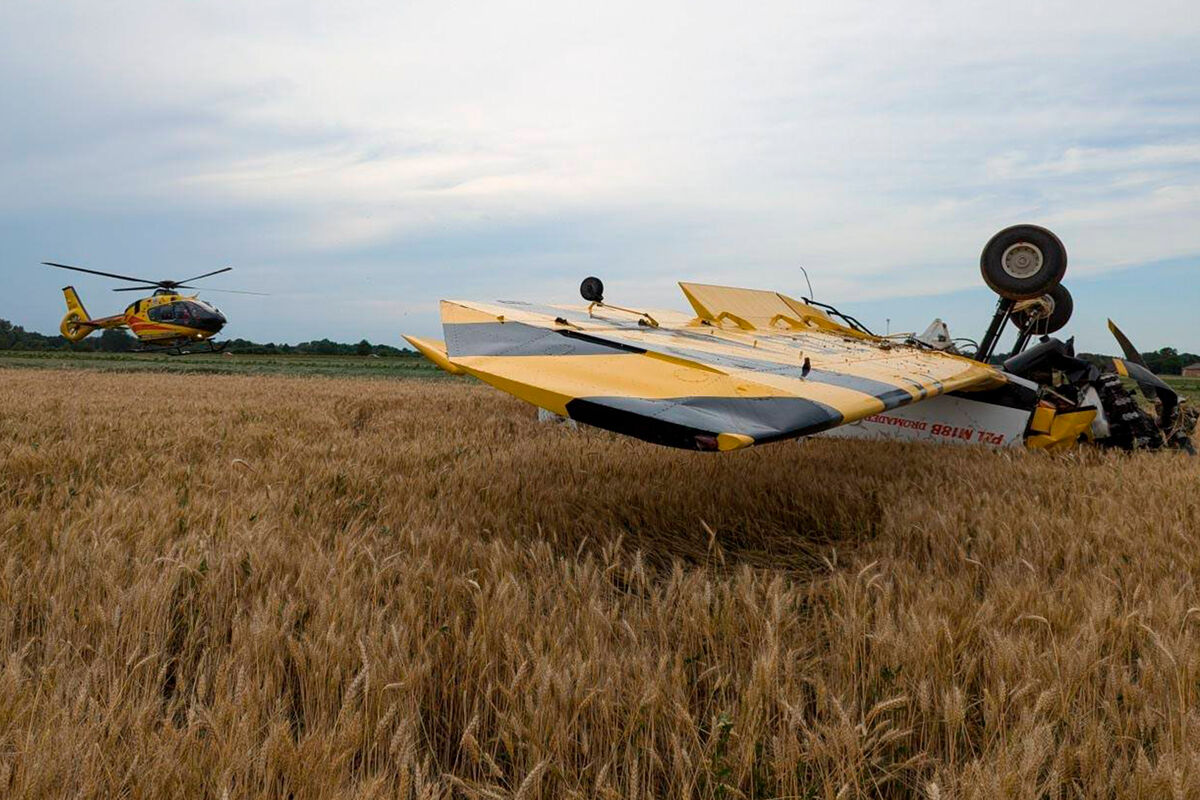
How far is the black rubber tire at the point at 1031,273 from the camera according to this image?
24.2 feet

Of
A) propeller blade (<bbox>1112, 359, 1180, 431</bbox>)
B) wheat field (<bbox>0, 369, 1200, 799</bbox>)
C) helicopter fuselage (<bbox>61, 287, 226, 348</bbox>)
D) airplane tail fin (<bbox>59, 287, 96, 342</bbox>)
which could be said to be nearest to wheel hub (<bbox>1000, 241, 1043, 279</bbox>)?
propeller blade (<bbox>1112, 359, 1180, 431</bbox>)

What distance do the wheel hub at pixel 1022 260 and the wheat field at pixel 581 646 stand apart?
13.4 ft

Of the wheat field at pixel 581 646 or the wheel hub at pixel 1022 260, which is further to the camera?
the wheel hub at pixel 1022 260

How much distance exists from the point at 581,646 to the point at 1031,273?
7.88 metres

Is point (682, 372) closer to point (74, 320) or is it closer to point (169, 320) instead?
point (169, 320)

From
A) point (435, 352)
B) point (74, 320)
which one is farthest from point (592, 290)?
point (74, 320)

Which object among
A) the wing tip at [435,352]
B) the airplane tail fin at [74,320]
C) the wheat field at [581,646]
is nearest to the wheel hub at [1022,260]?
the wheat field at [581,646]

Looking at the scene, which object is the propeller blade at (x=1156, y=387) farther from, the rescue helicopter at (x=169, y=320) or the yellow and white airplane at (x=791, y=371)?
the rescue helicopter at (x=169, y=320)

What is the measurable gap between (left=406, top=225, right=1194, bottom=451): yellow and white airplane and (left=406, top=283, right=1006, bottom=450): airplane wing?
0.04 feet

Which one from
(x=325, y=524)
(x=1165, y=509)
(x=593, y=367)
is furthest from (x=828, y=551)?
(x=325, y=524)

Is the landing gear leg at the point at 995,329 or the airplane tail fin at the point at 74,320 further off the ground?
the airplane tail fin at the point at 74,320

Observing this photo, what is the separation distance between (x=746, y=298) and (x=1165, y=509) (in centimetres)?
445

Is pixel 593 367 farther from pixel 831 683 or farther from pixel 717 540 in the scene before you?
pixel 831 683

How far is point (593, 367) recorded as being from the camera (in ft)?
10.6
